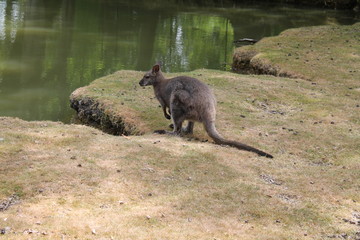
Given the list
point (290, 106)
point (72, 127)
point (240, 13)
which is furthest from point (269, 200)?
point (240, 13)

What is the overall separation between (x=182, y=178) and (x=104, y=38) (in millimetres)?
18129

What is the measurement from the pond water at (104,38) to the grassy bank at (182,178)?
445 centimetres

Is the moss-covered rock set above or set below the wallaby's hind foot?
above

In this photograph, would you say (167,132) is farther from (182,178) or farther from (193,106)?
(182,178)

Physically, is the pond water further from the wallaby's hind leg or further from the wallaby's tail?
the wallaby's tail

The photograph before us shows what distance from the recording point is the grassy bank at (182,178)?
5.58m

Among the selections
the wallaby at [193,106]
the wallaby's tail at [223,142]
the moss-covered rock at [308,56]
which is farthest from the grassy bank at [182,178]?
the moss-covered rock at [308,56]

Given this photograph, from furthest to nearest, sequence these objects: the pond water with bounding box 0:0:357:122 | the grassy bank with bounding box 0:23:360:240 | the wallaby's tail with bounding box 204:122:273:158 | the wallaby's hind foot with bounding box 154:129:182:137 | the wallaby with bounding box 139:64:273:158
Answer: the pond water with bounding box 0:0:357:122
the wallaby's hind foot with bounding box 154:129:182:137
the wallaby with bounding box 139:64:273:158
the wallaby's tail with bounding box 204:122:273:158
the grassy bank with bounding box 0:23:360:240

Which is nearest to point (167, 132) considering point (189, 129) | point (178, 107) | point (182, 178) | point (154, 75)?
point (189, 129)

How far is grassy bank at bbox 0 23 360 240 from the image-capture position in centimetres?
558

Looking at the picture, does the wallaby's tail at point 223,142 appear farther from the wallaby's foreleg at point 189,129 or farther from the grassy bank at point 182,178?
the wallaby's foreleg at point 189,129

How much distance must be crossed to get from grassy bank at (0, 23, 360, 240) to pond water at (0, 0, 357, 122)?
4448 millimetres

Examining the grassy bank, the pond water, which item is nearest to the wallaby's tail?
the grassy bank

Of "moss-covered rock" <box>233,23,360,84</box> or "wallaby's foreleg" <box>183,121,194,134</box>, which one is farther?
"moss-covered rock" <box>233,23,360,84</box>
